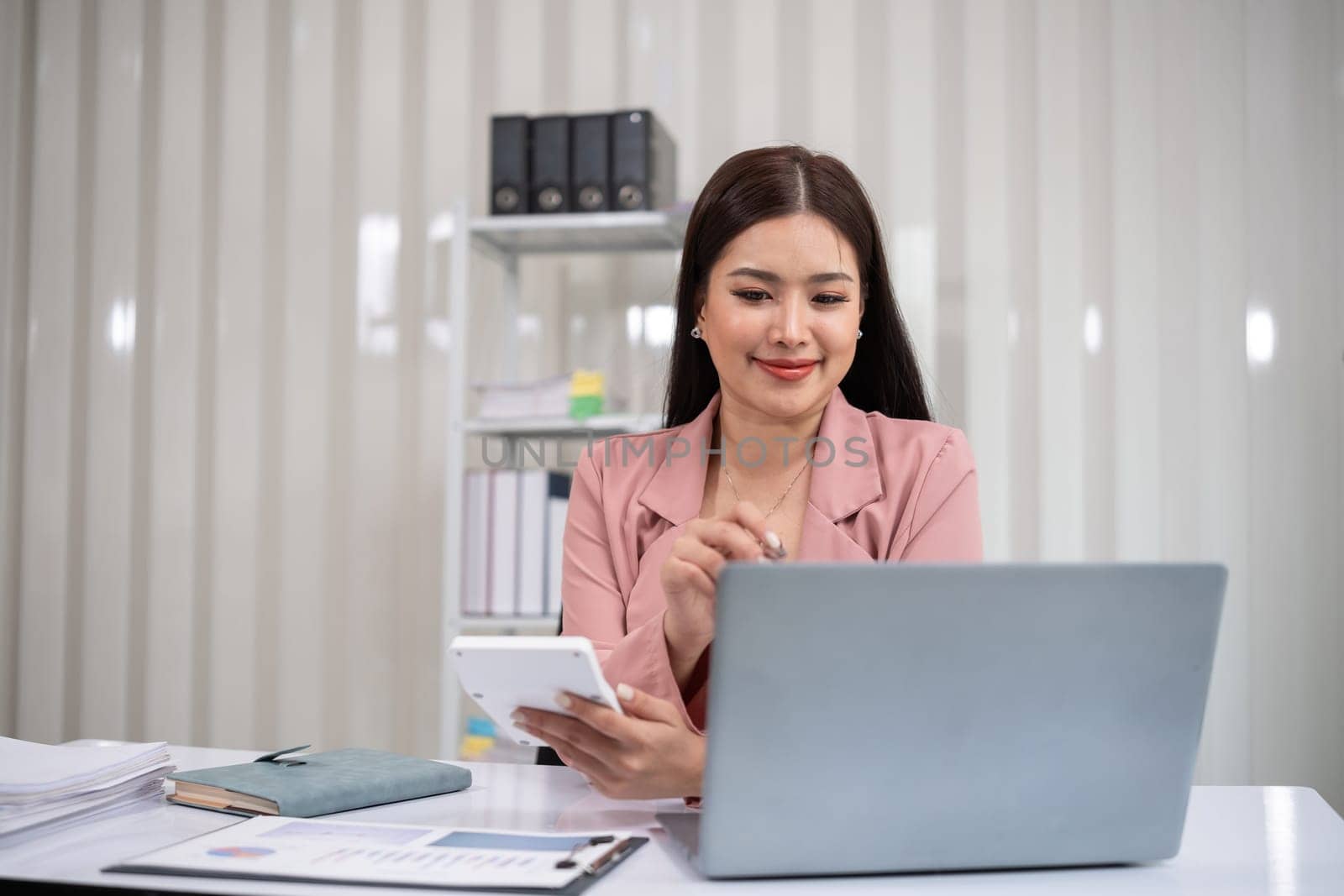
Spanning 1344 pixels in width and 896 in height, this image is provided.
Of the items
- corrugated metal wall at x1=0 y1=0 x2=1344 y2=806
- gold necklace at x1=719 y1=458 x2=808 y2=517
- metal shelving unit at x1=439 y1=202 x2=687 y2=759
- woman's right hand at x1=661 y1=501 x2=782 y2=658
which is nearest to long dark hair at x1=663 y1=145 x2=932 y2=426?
gold necklace at x1=719 y1=458 x2=808 y2=517

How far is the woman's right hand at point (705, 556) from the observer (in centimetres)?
98

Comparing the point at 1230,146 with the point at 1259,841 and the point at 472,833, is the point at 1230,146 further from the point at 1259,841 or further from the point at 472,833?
the point at 472,833

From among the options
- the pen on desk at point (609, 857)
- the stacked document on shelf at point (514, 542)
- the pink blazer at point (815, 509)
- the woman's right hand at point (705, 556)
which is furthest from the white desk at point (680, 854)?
the stacked document on shelf at point (514, 542)

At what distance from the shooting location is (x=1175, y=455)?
2.65 m

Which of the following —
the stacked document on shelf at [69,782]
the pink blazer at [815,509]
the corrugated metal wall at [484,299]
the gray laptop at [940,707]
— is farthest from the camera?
the corrugated metal wall at [484,299]

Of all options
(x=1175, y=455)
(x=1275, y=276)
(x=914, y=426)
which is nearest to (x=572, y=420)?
(x=914, y=426)

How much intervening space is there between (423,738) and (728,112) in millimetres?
1757

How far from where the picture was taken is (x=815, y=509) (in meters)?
A: 1.45

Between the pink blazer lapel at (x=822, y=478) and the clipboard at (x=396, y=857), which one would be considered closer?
the clipboard at (x=396, y=857)

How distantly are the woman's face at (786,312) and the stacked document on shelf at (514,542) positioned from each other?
111 centimetres

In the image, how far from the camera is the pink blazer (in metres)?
1.42

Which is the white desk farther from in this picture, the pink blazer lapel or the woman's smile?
the woman's smile

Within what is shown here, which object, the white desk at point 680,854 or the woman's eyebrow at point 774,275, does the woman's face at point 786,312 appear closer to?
the woman's eyebrow at point 774,275

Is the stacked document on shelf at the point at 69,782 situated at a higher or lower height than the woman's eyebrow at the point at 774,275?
lower
